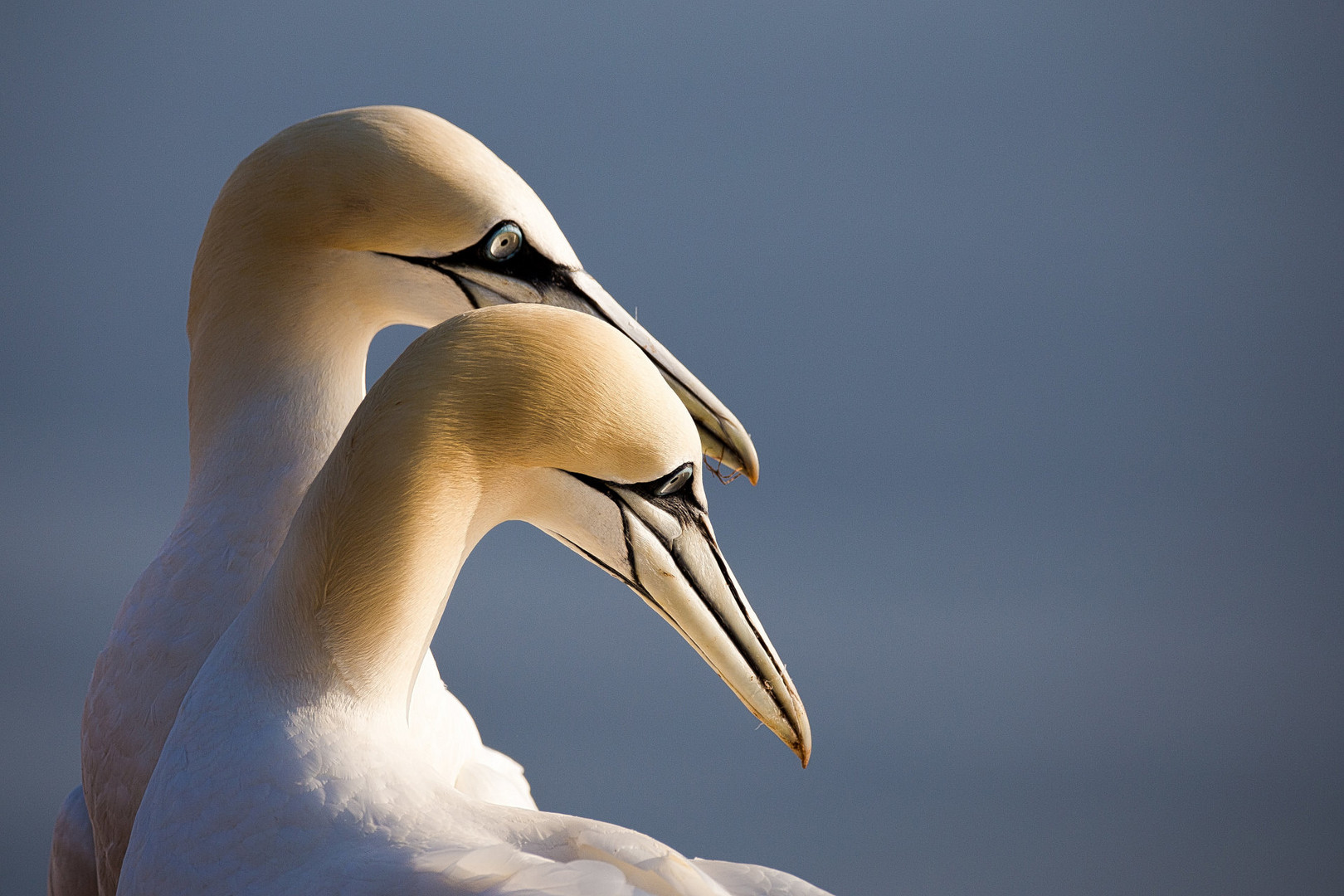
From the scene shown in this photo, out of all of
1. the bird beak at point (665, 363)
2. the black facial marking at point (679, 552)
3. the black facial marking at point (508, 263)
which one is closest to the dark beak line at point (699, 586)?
the black facial marking at point (679, 552)

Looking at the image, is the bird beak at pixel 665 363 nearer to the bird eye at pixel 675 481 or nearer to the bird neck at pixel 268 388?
the bird neck at pixel 268 388

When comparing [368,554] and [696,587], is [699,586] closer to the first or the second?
[696,587]

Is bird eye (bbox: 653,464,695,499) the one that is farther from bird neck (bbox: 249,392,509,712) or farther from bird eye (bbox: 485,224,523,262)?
bird eye (bbox: 485,224,523,262)

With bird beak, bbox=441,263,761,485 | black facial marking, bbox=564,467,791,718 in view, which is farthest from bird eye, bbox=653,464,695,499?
bird beak, bbox=441,263,761,485

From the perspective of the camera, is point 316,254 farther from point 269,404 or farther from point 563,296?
point 563,296

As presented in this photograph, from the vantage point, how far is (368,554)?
1647mm

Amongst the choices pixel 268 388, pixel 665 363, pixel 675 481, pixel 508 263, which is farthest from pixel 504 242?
pixel 675 481

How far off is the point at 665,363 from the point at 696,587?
527mm

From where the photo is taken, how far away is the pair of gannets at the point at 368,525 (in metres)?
1.60

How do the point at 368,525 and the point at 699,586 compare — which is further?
the point at 699,586

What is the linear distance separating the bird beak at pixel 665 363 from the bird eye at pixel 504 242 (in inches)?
1.5

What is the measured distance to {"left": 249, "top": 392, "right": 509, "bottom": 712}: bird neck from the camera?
5.37 feet

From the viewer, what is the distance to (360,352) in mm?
2260

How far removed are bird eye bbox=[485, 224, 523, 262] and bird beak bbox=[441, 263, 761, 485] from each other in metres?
0.04
